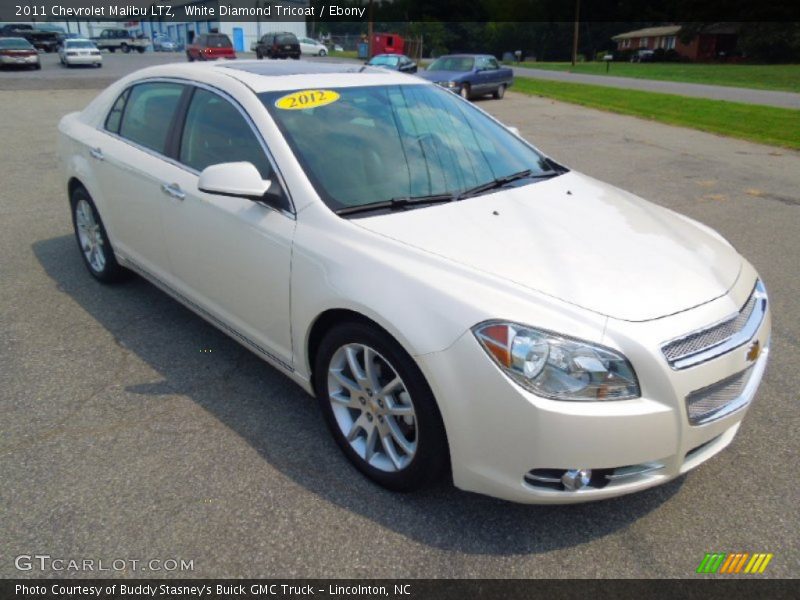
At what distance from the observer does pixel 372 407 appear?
279 centimetres

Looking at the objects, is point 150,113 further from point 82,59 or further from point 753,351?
point 82,59

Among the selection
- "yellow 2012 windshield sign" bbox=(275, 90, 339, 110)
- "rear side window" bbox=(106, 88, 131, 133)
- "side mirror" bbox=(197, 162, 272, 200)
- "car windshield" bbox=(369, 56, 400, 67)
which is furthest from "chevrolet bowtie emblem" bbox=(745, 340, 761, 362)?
"car windshield" bbox=(369, 56, 400, 67)

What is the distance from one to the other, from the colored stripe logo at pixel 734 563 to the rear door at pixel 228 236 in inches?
76.7

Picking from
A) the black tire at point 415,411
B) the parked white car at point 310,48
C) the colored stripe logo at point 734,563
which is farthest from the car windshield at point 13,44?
the colored stripe logo at point 734,563

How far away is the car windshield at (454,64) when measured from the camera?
21.3m

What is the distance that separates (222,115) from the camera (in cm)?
357

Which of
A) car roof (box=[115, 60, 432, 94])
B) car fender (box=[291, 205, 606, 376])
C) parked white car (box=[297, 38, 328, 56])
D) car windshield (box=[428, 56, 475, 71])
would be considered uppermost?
parked white car (box=[297, 38, 328, 56])

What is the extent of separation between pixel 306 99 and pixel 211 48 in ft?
121

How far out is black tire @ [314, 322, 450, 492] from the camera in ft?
8.22

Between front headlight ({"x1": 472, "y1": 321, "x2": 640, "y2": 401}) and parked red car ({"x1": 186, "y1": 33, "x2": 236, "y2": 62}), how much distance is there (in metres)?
37.9

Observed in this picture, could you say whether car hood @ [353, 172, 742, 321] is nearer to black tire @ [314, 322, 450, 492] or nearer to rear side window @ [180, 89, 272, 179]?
black tire @ [314, 322, 450, 492]

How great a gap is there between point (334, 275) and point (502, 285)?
72 centimetres

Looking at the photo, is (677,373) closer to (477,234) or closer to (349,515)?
(477,234)
